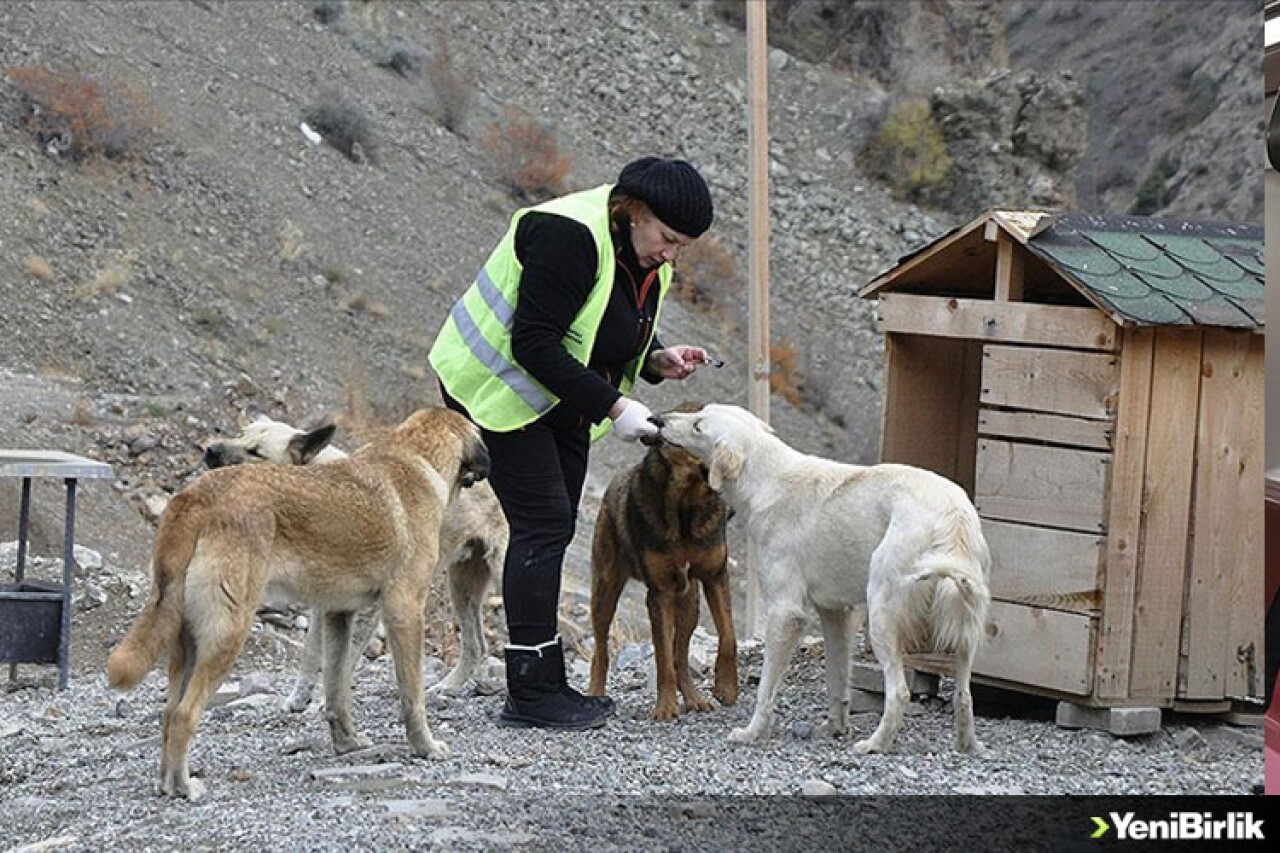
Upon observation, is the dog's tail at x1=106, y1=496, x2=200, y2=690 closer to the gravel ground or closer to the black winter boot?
the gravel ground

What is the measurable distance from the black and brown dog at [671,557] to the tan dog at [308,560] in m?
0.95

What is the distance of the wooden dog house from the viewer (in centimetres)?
728

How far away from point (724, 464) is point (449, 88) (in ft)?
74.1

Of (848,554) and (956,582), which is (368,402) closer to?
(848,554)

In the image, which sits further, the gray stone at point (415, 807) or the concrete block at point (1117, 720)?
the concrete block at point (1117, 720)

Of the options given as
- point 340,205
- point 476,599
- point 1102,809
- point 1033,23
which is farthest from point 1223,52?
point 1102,809

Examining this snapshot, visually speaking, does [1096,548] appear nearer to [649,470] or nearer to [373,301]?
[649,470]

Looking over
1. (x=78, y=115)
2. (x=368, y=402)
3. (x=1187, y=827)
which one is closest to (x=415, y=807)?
(x=1187, y=827)

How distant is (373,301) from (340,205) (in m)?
2.38

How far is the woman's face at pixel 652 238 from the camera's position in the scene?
705 cm

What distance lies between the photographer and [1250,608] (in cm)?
750

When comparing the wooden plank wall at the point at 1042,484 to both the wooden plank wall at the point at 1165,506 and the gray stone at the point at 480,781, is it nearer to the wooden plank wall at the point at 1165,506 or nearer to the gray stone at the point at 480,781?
the wooden plank wall at the point at 1165,506

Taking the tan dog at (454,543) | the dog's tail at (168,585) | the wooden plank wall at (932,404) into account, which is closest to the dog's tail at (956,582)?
the wooden plank wall at (932,404)

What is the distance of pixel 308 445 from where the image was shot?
831cm
